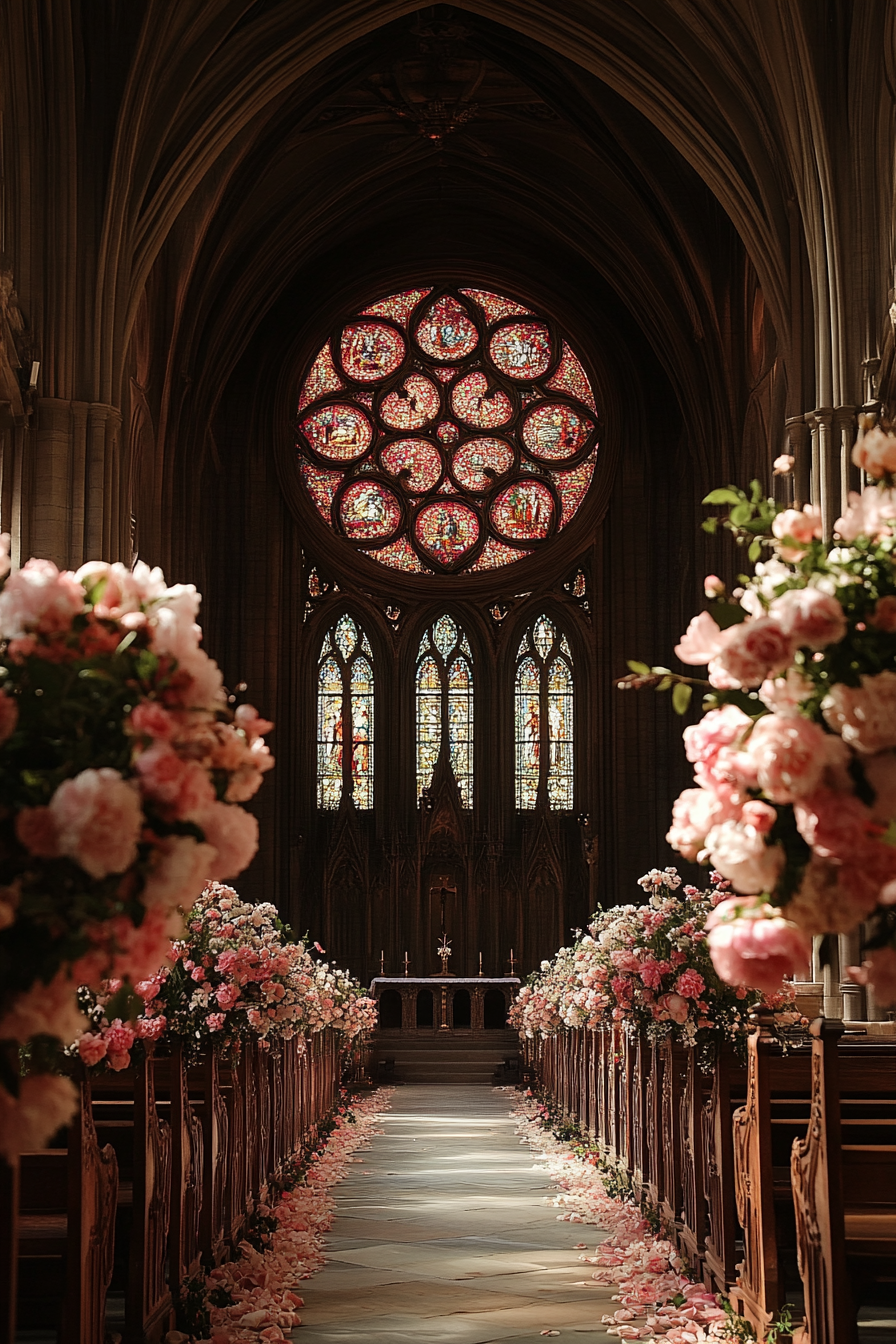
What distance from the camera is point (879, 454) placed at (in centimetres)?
302

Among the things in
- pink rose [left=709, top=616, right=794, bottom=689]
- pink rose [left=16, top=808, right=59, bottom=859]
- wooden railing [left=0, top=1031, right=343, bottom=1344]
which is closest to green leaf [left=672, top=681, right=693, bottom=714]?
pink rose [left=709, top=616, right=794, bottom=689]

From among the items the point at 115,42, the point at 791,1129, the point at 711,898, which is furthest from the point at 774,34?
the point at 791,1129

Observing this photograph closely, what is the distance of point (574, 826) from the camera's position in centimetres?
2402

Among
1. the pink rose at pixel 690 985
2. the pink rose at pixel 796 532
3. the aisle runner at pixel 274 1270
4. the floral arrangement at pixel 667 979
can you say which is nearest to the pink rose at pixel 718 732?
the pink rose at pixel 796 532

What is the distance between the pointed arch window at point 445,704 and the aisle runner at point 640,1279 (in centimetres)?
1455

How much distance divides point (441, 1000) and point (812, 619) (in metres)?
19.9

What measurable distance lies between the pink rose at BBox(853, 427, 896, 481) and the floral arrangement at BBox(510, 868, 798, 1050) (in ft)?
10.3

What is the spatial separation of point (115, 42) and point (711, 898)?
11.7 m

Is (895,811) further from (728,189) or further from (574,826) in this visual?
(574,826)

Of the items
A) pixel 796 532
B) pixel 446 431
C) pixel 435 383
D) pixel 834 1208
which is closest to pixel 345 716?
pixel 446 431

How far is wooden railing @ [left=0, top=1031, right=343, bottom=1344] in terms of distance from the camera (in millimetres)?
4160

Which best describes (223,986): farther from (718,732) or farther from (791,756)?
(791,756)

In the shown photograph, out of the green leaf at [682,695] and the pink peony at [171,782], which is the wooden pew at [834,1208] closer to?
the green leaf at [682,695]

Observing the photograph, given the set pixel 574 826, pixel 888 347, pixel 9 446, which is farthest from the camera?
pixel 574 826
